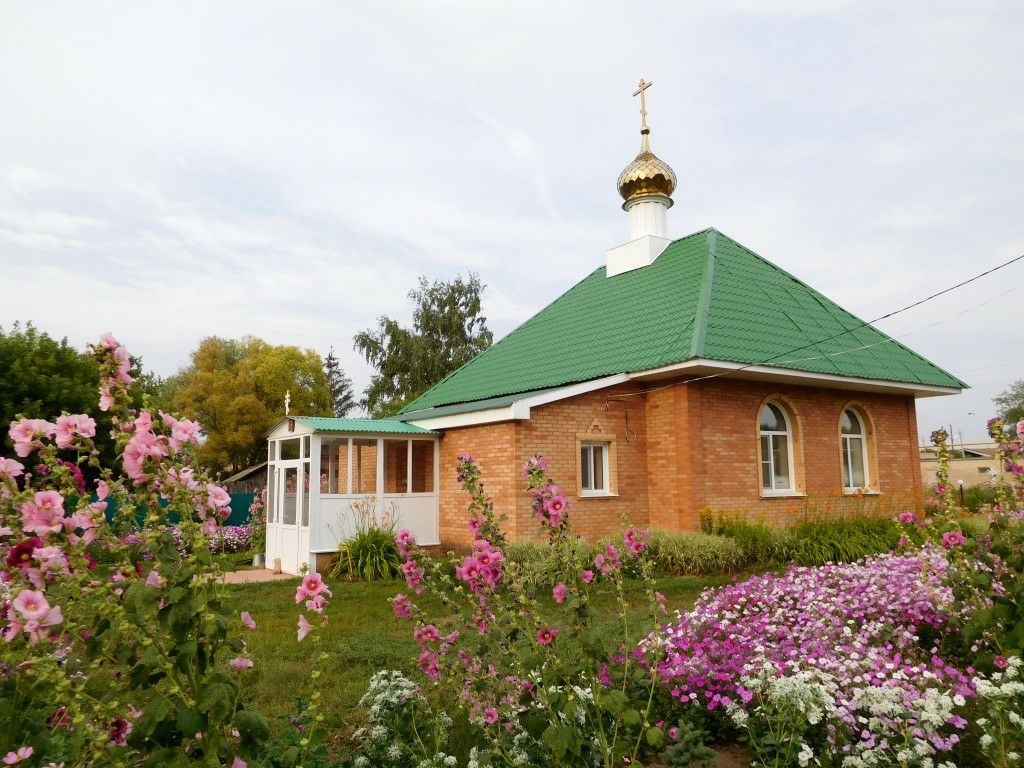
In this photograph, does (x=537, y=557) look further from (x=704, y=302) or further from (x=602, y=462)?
(x=704, y=302)

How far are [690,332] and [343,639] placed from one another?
7.96 meters

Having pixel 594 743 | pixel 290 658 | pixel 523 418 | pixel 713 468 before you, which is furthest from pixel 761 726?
pixel 713 468

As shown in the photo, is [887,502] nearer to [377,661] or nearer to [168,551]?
[377,661]

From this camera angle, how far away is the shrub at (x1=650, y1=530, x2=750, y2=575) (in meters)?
11.0

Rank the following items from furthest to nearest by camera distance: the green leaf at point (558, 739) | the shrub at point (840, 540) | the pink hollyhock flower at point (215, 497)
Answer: the shrub at point (840, 540) < the green leaf at point (558, 739) < the pink hollyhock flower at point (215, 497)

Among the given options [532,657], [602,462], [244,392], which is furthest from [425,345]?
[532,657]

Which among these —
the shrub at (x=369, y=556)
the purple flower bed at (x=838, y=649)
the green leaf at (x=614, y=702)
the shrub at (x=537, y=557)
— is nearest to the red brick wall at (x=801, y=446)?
the shrub at (x=537, y=557)

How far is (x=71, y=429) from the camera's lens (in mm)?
2326

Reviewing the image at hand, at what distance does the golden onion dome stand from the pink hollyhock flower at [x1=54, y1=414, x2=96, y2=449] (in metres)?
16.1

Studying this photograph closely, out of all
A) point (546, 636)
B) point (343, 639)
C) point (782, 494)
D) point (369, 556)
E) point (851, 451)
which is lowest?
point (343, 639)

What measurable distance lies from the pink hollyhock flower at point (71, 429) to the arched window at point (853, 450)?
14.8 metres

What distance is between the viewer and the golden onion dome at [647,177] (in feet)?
55.7

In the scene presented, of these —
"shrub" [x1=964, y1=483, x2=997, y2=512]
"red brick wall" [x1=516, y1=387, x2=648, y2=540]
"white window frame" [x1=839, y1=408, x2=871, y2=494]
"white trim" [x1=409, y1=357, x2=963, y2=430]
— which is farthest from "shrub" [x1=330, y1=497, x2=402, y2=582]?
"shrub" [x1=964, y1=483, x2=997, y2=512]

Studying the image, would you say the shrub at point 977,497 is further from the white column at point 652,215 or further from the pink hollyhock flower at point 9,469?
the pink hollyhock flower at point 9,469
